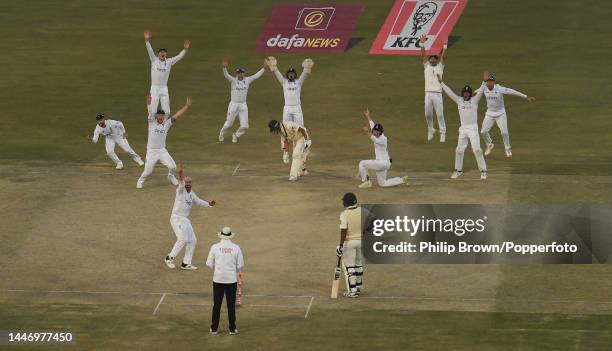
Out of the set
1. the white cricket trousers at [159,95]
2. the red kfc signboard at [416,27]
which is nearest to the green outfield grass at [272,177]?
the red kfc signboard at [416,27]

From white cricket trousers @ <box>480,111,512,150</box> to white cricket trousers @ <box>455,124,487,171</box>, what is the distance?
2.37m

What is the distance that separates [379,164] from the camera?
42.3 metres

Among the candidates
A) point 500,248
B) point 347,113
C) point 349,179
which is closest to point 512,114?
point 347,113

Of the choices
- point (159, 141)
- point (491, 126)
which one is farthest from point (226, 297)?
point (491, 126)

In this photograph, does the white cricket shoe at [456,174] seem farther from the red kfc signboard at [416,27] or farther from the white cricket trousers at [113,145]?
the red kfc signboard at [416,27]

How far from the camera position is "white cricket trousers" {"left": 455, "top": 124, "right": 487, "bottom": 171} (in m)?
42.9

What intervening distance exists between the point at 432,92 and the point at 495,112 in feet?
10.1

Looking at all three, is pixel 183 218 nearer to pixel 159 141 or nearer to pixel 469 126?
pixel 159 141

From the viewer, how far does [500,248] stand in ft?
124

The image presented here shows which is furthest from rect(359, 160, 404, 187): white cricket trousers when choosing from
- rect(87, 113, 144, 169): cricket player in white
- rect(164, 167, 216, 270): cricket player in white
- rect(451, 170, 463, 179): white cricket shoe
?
rect(164, 167, 216, 270): cricket player in white

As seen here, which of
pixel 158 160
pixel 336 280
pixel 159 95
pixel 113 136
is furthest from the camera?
pixel 159 95

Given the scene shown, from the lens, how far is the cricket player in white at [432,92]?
47.2 m

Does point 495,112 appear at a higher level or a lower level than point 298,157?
higher

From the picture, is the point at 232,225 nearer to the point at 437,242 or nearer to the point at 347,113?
the point at 437,242
